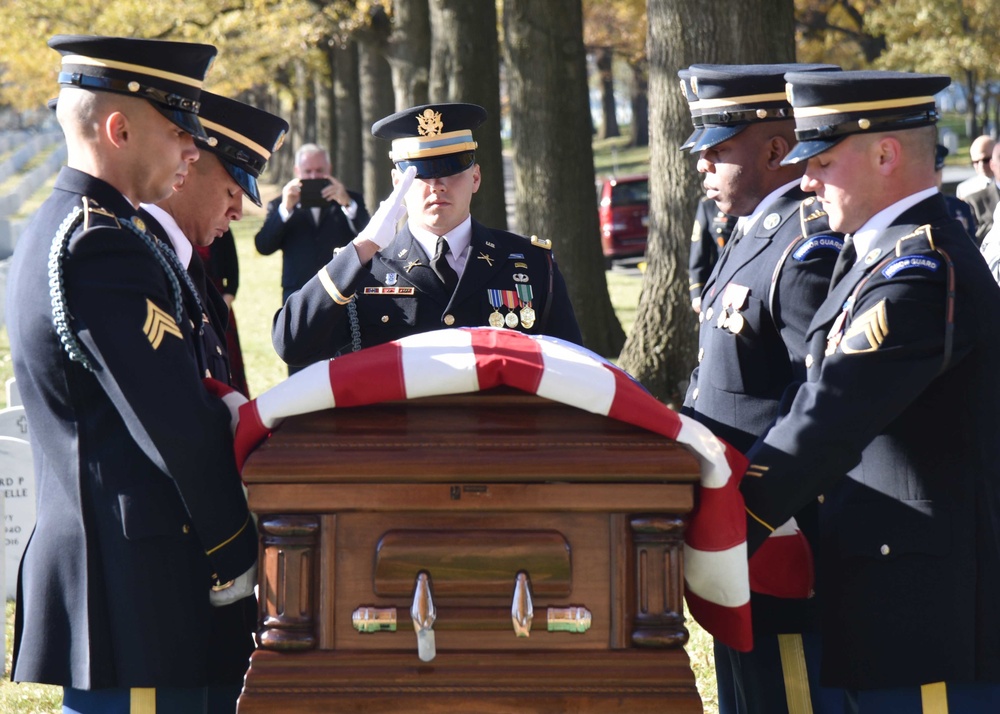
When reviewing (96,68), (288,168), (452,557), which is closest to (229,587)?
(452,557)

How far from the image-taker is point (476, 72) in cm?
1071

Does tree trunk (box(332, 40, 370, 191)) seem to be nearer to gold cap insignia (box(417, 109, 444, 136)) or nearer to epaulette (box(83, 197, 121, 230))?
gold cap insignia (box(417, 109, 444, 136))

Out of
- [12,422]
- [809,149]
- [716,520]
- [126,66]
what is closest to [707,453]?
[716,520]

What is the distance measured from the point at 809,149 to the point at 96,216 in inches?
58.7

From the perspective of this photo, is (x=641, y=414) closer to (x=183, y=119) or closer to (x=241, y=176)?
(x=183, y=119)

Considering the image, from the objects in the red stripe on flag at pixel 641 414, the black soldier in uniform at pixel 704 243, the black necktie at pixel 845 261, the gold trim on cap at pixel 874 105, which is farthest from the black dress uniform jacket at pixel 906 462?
the black soldier in uniform at pixel 704 243

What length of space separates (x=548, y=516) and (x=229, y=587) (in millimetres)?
713

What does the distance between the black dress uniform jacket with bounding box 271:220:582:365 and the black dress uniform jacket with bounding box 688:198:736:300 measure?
3773mm

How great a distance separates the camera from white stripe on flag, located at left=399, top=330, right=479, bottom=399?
7.30 feet

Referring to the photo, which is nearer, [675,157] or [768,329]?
[768,329]

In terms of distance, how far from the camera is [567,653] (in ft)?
7.26

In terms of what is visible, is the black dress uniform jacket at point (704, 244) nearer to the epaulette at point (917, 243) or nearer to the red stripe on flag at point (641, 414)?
the epaulette at point (917, 243)

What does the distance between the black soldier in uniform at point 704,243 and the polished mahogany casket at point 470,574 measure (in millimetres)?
5496

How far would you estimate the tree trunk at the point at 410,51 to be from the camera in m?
13.4
